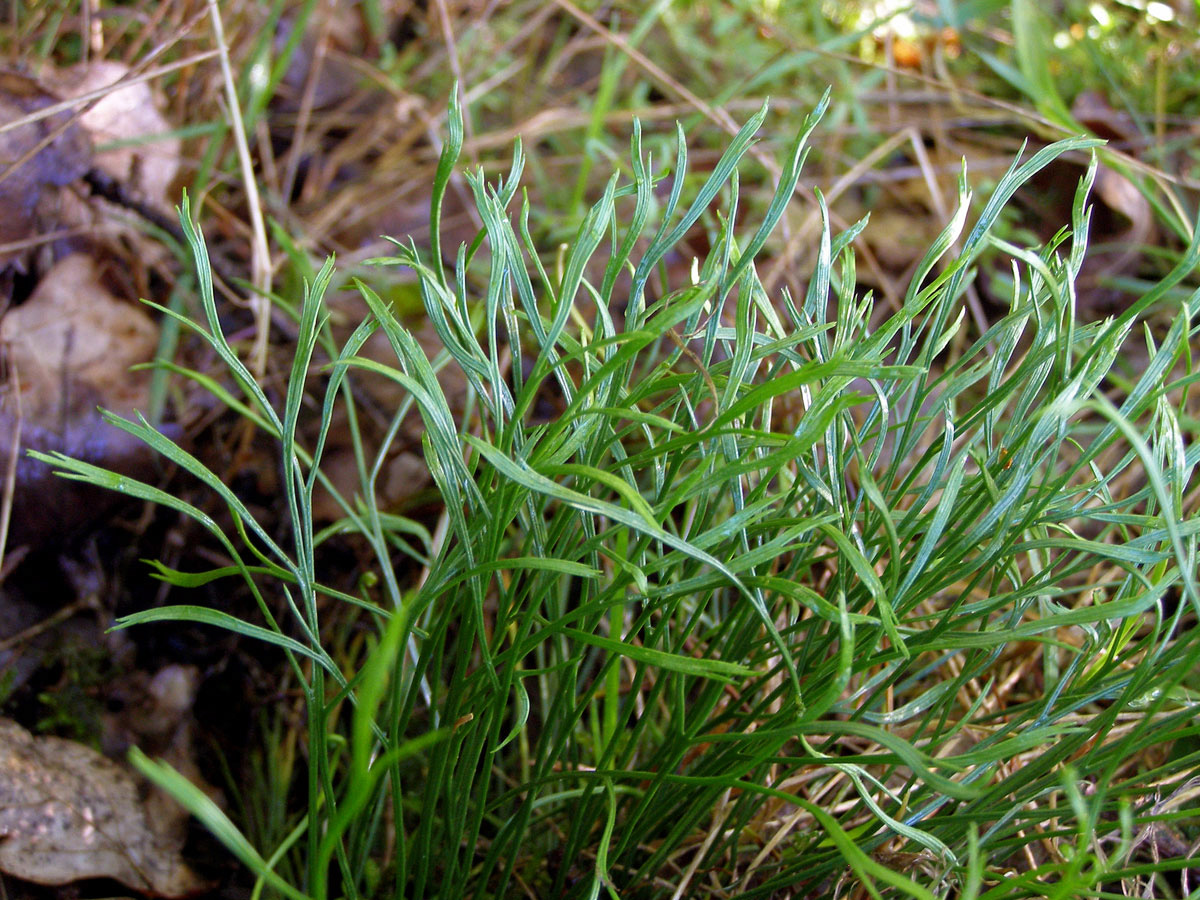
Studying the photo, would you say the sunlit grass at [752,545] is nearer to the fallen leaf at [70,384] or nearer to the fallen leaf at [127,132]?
the fallen leaf at [70,384]

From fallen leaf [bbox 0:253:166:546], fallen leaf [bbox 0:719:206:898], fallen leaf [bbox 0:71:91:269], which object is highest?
fallen leaf [bbox 0:71:91:269]

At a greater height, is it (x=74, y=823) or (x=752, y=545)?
(x=752, y=545)

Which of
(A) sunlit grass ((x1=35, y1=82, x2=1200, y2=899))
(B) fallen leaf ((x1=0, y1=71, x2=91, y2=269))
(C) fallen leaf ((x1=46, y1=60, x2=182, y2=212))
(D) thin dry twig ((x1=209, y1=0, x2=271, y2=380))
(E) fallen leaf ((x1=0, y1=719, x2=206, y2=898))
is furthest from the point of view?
(C) fallen leaf ((x1=46, y1=60, x2=182, y2=212))

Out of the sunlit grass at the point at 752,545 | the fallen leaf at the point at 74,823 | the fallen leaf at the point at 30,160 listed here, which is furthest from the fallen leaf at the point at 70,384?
the sunlit grass at the point at 752,545

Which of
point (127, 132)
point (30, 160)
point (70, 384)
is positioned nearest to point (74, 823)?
point (70, 384)

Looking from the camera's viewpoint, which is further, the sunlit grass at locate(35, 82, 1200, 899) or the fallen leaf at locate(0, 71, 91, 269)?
the fallen leaf at locate(0, 71, 91, 269)

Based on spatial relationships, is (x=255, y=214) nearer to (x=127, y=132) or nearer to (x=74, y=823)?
(x=127, y=132)

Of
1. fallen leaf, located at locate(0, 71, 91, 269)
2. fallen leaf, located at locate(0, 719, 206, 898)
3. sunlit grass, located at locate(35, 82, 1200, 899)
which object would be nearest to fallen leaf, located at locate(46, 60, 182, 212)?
fallen leaf, located at locate(0, 71, 91, 269)

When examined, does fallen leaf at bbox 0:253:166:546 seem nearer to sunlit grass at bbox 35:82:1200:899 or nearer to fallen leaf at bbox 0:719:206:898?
fallen leaf at bbox 0:719:206:898
